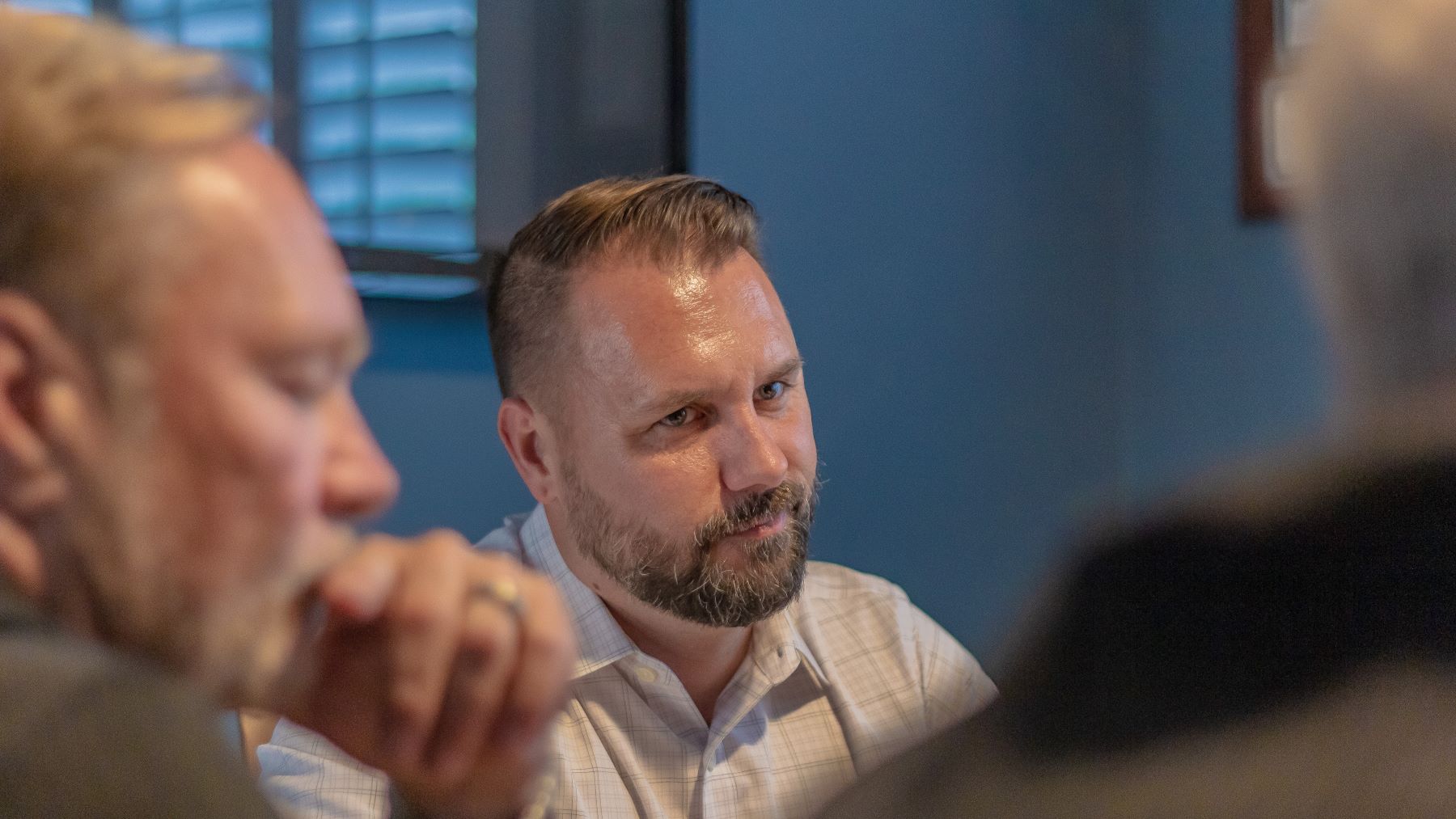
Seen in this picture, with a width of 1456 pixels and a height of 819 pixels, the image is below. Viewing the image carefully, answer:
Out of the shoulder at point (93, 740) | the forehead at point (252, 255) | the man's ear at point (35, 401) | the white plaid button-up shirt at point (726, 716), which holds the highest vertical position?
the forehead at point (252, 255)

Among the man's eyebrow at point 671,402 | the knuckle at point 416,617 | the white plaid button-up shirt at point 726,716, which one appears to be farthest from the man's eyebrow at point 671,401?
the knuckle at point 416,617

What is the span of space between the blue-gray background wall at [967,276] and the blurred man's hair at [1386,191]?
1.44 m

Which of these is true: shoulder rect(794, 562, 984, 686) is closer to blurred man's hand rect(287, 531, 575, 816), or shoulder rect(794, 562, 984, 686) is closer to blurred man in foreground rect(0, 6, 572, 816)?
blurred man's hand rect(287, 531, 575, 816)

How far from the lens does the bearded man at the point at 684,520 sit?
1.32 metres

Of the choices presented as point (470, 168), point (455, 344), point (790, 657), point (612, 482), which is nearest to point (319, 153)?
point (470, 168)

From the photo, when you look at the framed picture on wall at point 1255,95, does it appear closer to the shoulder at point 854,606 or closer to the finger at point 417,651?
the shoulder at point 854,606

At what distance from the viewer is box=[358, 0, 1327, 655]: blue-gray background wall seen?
208cm

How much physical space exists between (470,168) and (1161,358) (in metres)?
2.05

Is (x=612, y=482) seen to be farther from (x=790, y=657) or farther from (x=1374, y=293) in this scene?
(x=1374, y=293)

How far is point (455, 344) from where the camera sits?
5.64ft

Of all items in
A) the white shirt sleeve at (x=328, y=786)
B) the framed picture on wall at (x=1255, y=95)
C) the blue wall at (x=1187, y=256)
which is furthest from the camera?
the blue wall at (x=1187, y=256)

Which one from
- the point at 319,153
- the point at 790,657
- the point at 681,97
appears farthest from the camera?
the point at 681,97

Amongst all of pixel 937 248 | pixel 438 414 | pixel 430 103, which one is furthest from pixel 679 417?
pixel 937 248

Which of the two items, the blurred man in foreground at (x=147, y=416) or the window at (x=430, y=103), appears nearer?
the blurred man in foreground at (x=147, y=416)
